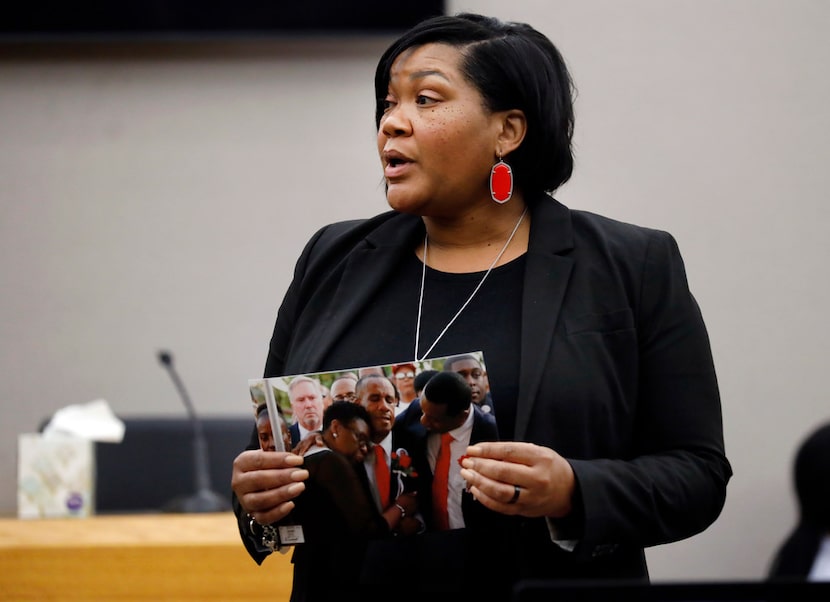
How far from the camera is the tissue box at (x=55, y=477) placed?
298 cm

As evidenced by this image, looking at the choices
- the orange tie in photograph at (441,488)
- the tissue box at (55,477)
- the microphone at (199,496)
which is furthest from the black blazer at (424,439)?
the tissue box at (55,477)

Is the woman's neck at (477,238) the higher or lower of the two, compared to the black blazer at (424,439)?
higher

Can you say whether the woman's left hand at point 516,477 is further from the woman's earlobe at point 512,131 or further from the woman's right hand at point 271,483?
the woman's earlobe at point 512,131

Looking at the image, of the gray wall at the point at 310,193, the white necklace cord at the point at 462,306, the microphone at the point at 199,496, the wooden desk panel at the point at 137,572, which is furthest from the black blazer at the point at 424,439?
the gray wall at the point at 310,193

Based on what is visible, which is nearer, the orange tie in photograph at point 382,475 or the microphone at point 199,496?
the orange tie in photograph at point 382,475

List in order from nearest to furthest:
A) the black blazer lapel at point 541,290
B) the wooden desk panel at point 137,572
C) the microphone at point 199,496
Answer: the black blazer lapel at point 541,290, the wooden desk panel at point 137,572, the microphone at point 199,496

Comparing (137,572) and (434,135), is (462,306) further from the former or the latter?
(137,572)

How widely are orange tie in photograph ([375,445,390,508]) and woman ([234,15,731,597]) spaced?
95mm

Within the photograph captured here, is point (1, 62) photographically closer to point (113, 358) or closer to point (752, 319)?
point (113, 358)

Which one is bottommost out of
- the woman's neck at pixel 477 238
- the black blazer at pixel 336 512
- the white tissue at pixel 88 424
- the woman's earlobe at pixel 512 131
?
the white tissue at pixel 88 424

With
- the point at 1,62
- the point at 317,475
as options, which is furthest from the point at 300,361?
the point at 1,62

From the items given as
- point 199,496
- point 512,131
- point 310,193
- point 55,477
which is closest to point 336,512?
point 512,131

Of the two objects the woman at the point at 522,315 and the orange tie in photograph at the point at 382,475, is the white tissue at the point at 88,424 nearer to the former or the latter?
the woman at the point at 522,315

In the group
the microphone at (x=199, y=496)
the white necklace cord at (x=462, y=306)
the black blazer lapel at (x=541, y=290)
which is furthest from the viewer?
the microphone at (x=199, y=496)
